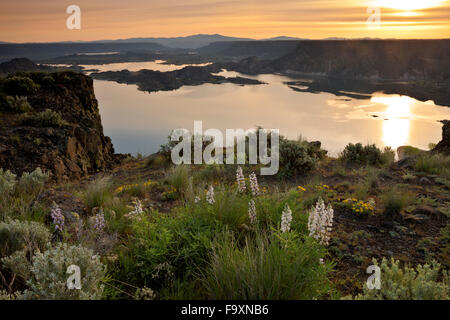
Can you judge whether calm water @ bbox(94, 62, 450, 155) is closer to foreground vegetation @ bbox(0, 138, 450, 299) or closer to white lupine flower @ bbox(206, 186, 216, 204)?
foreground vegetation @ bbox(0, 138, 450, 299)

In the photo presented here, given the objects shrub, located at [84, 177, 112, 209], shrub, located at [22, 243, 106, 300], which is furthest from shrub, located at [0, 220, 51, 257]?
shrub, located at [84, 177, 112, 209]

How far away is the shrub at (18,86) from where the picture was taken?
11.8m

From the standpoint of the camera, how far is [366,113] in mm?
25797

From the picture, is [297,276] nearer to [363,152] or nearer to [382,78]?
[363,152]

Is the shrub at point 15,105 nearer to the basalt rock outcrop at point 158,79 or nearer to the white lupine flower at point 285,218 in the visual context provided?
the white lupine flower at point 285,218

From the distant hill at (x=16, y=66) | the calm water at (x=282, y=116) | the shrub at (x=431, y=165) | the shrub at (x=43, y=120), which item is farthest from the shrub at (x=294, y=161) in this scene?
the distant hill at (x=16, y=66)

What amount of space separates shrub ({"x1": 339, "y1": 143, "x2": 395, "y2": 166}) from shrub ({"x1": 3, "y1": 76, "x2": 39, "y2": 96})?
39.8 feet

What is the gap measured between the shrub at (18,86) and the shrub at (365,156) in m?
12.1

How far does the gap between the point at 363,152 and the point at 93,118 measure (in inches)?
411

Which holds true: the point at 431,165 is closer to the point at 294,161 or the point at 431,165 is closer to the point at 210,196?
the point at 294,161

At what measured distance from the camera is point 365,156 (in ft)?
32.6

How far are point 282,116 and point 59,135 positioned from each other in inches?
796
